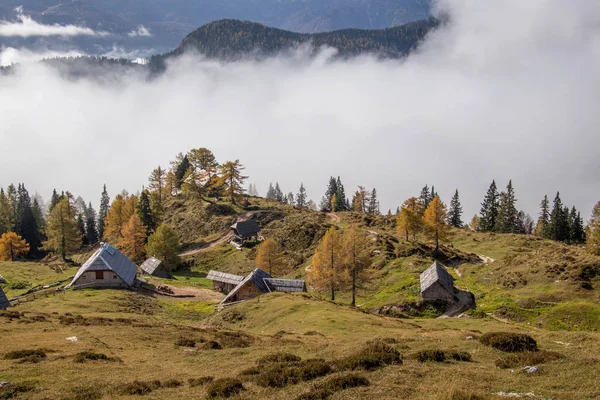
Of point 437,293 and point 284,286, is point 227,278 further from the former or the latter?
point 437,293

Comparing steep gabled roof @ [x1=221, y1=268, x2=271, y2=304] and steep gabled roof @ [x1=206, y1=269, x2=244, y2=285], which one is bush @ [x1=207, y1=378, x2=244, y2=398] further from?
steep gabled roof @ [x1=206, y1=269, x2=244, y2=285]

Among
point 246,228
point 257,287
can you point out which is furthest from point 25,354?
point 246,228

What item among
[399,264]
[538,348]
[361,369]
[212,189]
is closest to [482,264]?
[399,264]

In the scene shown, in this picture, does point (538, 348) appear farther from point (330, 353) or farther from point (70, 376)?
point (70, 376)

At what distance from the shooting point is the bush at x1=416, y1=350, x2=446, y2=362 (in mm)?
24672

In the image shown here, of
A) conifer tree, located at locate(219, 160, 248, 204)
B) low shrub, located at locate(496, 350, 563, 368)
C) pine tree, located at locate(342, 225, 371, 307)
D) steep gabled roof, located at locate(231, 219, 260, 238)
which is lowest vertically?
low shrub, located at locate(496, 350, 563, 368)

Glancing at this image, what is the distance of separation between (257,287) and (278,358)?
139 ft

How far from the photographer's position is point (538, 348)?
88.3 ft

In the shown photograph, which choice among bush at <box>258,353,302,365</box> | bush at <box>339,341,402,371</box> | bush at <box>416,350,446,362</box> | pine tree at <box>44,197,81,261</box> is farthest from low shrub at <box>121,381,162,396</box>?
pine tree at <box>44,197,81,261</box>

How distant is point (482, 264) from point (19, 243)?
115 meters

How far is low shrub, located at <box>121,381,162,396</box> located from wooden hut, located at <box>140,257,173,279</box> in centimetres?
7818

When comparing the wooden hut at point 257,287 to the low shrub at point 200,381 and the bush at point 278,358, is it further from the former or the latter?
the low shrub at point 200,381

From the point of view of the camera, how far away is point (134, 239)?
112m

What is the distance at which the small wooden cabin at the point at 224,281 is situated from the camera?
82.7 m
